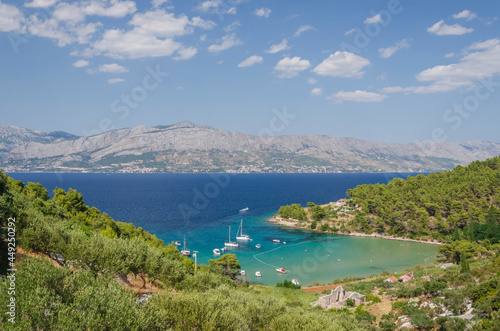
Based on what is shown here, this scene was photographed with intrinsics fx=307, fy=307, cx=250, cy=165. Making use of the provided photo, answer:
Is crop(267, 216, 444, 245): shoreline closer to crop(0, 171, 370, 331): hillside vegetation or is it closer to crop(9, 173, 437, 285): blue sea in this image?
crop(9, 173, 437, 285): blue sea

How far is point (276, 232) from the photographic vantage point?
7550 cm

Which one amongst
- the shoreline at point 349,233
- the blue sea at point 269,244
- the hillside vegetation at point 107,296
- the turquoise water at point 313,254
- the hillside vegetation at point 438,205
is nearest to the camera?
the hillside vegetation at point 107,296

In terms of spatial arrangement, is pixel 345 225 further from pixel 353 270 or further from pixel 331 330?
pixel 331 330

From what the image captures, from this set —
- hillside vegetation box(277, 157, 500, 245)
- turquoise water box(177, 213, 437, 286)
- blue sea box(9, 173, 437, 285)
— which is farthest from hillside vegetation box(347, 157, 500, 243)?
blue sea box(9, 173, 437, 285)

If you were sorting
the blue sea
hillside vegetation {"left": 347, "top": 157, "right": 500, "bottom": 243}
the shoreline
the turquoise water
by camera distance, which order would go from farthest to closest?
1. the shoreline
2. hillside vegetation {"left": 347, "top": 157, "right": 500, "bottom": 243}
3. the blue sea
4. the turquoise water

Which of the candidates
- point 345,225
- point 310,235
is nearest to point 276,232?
point 310,235

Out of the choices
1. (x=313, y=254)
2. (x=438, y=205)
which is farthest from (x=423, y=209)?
(x=313, y=254)

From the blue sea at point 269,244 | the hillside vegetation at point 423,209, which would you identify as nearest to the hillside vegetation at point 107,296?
the blue sea at point 269,244

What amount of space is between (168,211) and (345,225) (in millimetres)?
52032

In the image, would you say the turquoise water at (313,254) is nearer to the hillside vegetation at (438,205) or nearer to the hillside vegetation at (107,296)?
the hillside vegetation at (438,205)

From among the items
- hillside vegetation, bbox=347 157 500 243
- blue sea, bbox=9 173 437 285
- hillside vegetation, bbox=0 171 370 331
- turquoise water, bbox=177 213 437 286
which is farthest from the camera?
hillside vegetation, bbox=347 157 500 243

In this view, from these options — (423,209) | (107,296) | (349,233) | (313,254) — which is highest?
(107,296)

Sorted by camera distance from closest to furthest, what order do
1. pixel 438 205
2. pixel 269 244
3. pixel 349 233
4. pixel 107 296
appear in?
1. pixel 107 296
2. pixel 269 244
3. pixel 438 205
4. pixel 349 233

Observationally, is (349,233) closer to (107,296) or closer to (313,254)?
(313,254)
